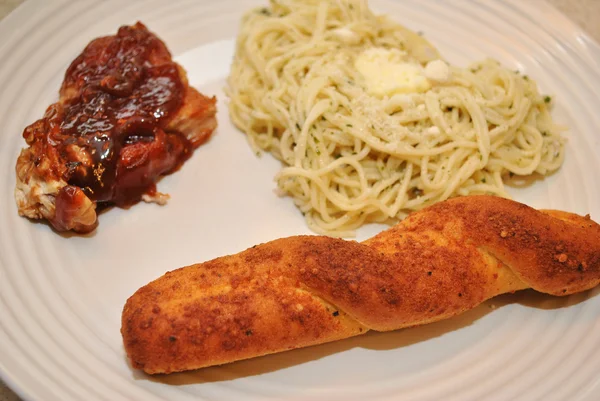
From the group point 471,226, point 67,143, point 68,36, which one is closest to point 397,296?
point 471,226

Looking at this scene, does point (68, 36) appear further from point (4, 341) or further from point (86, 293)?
point (4, 341)

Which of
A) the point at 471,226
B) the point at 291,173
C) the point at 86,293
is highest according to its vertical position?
the point at 471,226

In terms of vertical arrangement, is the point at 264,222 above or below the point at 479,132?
below

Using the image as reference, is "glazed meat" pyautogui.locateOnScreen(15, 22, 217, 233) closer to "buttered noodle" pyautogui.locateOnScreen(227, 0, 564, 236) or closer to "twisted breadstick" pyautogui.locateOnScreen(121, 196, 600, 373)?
"buttered noodle" pyautogui.locateOnScreen(227, 0, 564, 236)

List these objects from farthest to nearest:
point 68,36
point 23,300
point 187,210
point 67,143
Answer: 1. point 68,36
2. point 187,210
3. point 67,143
4. point 23,300

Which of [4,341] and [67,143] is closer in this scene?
[4,341]

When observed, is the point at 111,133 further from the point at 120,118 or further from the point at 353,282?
the point at 353,282

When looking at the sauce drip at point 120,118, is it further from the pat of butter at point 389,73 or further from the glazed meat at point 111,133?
the pat of butter at point 389,73
